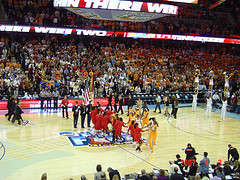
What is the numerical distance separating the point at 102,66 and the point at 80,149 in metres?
16.8

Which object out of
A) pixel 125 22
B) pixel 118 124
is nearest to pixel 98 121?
pixel 118 124

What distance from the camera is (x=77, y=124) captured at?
2011cm

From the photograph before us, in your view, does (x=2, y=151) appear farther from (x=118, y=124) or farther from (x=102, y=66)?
(x=102, y=66)

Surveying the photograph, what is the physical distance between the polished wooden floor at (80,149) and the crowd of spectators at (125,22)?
46.1 ft

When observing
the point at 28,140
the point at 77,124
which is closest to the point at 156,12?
the point at 77,124

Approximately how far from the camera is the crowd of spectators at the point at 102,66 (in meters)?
26.4

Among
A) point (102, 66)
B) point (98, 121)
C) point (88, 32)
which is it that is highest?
point (88, 32)

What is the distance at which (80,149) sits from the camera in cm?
1492

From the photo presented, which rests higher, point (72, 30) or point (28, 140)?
point (72, 30)

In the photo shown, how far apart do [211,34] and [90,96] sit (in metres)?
23.7

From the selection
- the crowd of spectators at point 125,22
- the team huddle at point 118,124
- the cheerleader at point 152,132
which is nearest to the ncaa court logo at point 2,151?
the team huddle at point 118,124

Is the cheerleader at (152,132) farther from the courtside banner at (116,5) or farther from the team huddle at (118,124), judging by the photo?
the courtside banner at (116,5)

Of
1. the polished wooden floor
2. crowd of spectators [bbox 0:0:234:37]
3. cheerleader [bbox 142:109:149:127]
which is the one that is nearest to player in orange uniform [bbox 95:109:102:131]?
the polished wooden floor

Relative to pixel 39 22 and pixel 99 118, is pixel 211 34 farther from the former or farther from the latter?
pixel 99 118
